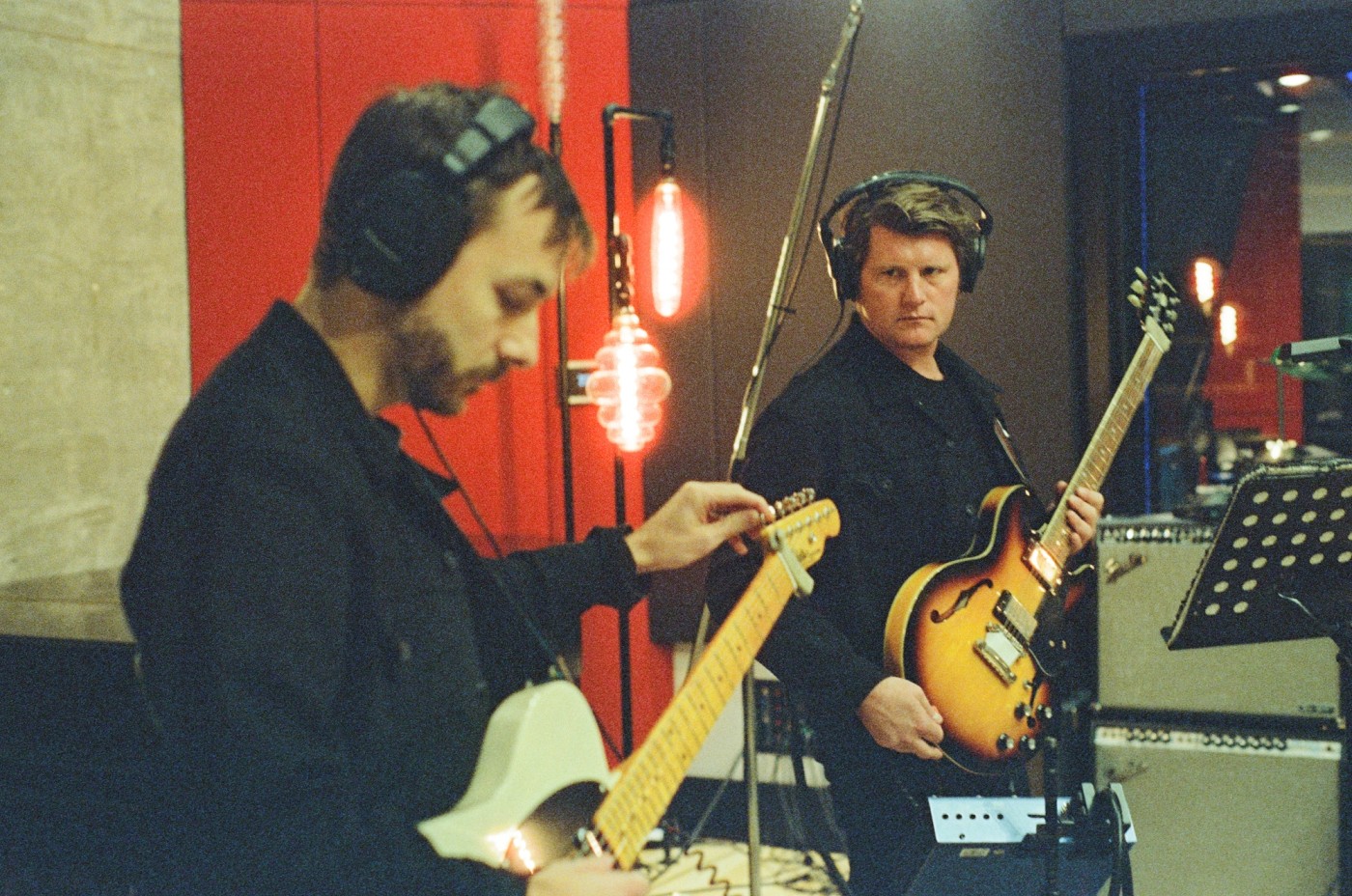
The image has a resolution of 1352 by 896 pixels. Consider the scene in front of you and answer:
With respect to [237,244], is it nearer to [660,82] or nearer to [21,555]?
[21,555]

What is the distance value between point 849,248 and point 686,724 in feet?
3.92

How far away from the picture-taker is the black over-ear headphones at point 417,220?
125 centimetres

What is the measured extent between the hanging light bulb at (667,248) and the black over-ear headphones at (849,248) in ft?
3.12

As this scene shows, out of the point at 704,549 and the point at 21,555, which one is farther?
the point at 21,555

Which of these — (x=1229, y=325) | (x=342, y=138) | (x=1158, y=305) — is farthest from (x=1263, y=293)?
(x=342, y=138)

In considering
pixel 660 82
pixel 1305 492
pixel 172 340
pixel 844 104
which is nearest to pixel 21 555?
pixel 172 340

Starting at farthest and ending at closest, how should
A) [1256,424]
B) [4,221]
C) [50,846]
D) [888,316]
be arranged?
[1256,424], [4,221], [50,846], [888,316]

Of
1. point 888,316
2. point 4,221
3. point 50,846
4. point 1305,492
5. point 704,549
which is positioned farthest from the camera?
point 4,221

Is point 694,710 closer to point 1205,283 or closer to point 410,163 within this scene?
point 410,163

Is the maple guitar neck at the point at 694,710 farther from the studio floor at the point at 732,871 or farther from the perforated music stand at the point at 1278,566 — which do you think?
the studio floor at the point at 732,871

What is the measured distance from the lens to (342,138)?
384cm

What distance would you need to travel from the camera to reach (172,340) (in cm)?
383

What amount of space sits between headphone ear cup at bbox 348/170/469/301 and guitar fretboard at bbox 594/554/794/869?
66 cm

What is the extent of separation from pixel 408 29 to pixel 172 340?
4.35 ft
